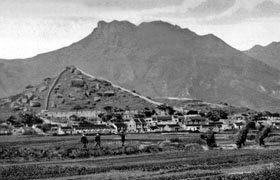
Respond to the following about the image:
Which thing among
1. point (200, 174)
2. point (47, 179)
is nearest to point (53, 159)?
point (47, 179)

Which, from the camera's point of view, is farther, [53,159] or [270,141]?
[270,141]

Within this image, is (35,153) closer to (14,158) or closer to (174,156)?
(14,158)

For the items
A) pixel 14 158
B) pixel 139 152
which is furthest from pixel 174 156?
pixel 14 158

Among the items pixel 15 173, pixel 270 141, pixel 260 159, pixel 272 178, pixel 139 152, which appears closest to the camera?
pixel 272 178

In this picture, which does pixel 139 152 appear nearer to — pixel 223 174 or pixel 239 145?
pixel 239 145

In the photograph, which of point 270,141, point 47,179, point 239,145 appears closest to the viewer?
point 47,179

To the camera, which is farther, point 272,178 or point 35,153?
point 35,153

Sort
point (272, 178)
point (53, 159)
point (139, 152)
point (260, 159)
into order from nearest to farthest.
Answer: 1. point (272, 178)
2. point (260, 159)
3. point (53, 159)
4. point (139, 152)

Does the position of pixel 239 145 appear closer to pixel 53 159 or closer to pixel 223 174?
pixel 53 159

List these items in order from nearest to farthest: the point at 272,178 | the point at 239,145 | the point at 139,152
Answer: the point at 272,178, the point at 139,152, the point at 239,145
